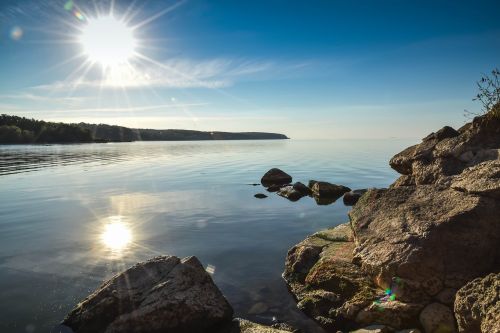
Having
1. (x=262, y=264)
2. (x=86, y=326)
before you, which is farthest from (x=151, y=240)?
(x=86, y=326)

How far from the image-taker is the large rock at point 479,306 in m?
6.71

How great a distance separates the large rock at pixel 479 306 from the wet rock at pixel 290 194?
2419 cm

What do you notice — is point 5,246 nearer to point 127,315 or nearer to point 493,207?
point 127,315

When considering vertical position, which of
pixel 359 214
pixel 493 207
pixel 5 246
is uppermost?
pixel 493 207

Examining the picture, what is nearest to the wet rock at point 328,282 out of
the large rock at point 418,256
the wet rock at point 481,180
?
the large rock at point 418,256

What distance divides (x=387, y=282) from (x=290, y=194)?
23.2m

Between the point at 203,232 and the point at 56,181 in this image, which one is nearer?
the point at 203,232

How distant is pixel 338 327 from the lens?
31.4 ft

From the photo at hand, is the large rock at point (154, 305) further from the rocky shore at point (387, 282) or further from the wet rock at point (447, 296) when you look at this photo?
the wet rock at point (447, 296)

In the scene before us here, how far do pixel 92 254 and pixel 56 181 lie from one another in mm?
31795

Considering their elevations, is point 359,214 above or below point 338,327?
above

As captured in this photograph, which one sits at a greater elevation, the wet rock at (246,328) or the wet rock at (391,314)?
the wet rock at (391,314)

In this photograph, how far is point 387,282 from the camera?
9578mm

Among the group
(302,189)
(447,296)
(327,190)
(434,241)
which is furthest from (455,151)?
(302,189)
